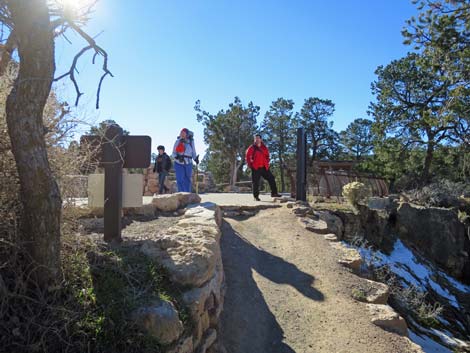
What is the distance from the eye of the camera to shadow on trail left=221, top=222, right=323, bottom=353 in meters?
3.88

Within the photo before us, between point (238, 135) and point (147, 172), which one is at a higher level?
point (238, 135)

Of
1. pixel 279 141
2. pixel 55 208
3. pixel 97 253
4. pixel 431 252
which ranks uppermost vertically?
pixel 279 141

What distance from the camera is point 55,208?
2.55 meters

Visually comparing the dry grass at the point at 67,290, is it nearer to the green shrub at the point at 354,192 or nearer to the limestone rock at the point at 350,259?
the limestone rock at the point at 350,259

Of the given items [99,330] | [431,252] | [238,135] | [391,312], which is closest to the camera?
[99,330]

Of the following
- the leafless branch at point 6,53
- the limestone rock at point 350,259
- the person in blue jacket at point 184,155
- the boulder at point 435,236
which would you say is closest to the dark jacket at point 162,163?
the person in blue jacket at point 184,155

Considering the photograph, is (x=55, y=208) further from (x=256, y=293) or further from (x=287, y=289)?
(x=287, y=289)

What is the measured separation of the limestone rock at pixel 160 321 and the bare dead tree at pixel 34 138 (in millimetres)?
621

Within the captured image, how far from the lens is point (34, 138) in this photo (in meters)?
2.51

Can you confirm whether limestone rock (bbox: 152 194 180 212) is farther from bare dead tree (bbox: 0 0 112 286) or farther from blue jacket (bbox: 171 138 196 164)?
bare dead tree (bbox: 0 0 112 286)

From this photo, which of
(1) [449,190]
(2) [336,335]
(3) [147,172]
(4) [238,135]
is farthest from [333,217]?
(4) [238,135]

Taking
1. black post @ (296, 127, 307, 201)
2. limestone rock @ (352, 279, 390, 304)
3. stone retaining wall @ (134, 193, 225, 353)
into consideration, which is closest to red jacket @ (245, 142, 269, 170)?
black post @ (296, 127, 307, 201)

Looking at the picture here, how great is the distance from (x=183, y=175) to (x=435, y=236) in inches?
354

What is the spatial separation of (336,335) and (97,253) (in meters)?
2.56
